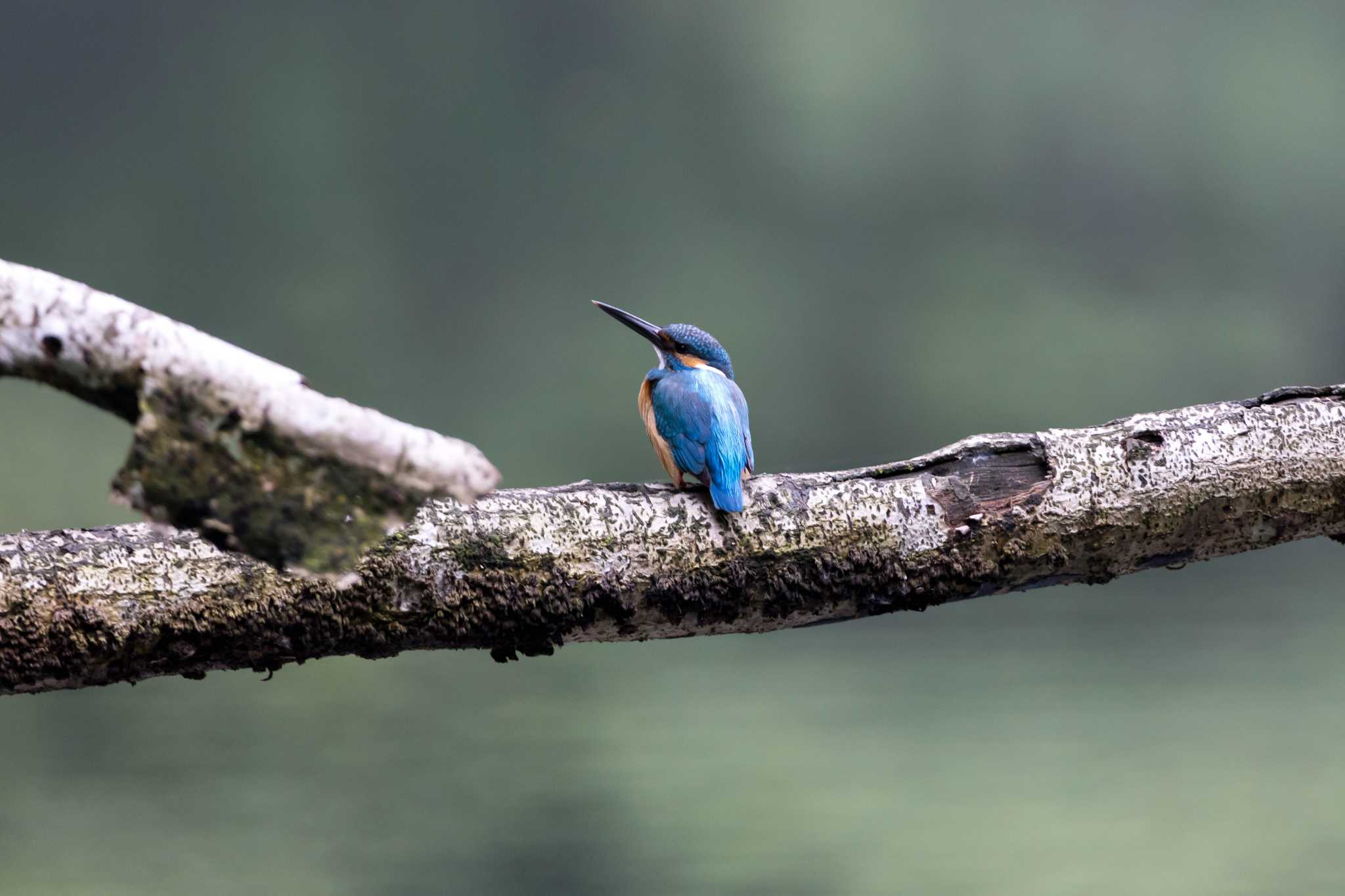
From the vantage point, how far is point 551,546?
1.47m

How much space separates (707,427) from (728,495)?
17 centimetres

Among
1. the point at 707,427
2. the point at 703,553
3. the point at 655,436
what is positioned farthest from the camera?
the point at 655,436

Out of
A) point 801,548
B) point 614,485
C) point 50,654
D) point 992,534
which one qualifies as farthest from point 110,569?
point 992,534

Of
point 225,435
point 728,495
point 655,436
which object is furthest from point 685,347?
point 225,435

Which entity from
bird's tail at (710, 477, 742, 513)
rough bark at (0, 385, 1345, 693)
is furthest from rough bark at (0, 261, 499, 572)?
bird's tail at (710, 477, 742, 513)

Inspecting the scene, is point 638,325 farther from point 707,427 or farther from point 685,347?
point 707,427

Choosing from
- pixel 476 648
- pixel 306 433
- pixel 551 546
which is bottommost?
Result: pixel 476 648

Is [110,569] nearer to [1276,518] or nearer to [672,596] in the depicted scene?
[672,596]

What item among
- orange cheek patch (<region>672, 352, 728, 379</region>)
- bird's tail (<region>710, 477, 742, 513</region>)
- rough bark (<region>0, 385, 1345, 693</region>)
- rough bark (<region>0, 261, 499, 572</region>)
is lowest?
rough bark (<region>0, 385, 1345, 693</region>)

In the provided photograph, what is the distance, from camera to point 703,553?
154cm

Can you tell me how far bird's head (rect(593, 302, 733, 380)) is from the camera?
2.04 meters

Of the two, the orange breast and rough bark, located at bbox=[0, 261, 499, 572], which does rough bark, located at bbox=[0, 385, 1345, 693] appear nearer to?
the orange breast

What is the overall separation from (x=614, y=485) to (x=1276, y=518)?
3.25 ft

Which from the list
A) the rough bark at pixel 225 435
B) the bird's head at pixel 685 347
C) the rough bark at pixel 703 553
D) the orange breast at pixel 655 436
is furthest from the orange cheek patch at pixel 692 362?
the rough bark at pixel 225 435
